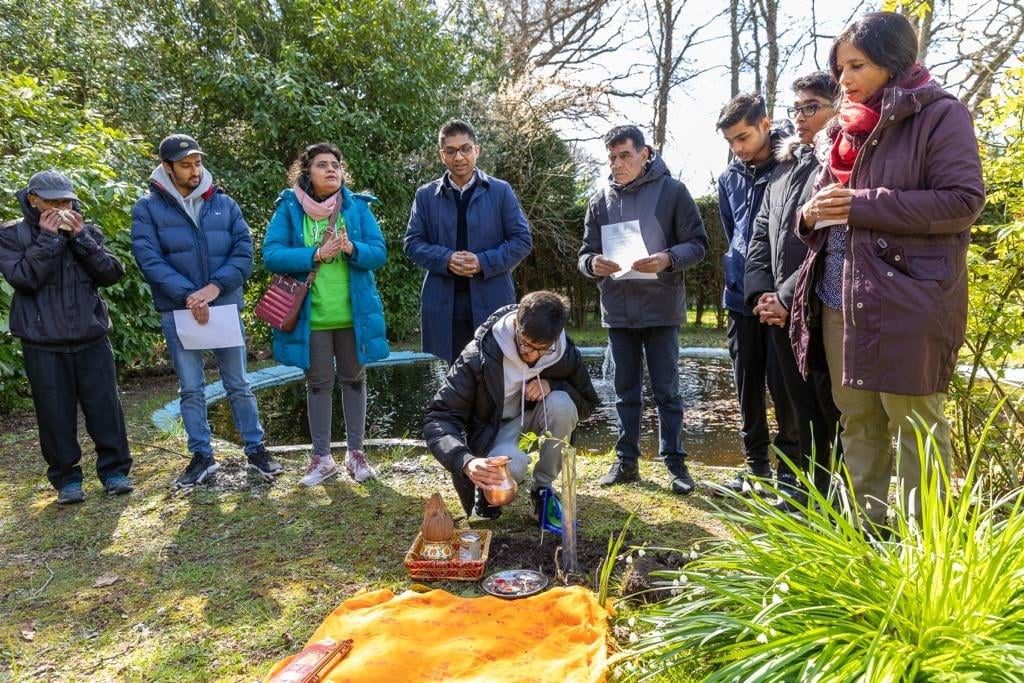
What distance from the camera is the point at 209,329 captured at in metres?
3.63

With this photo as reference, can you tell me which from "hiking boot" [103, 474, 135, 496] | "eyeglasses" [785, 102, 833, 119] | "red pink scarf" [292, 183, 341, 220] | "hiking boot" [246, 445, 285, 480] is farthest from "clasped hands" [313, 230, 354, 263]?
"eyeglasses" [785, 102, 833, 119]

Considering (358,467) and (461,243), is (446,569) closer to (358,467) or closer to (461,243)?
(358,467)

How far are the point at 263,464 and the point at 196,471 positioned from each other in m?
0.34

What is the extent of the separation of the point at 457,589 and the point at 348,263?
1.84 m

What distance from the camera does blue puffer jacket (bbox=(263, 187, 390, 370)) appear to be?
3.61 meters

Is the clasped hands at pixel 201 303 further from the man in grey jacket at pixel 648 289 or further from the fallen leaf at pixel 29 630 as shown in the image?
the man in grey jacket at pixel 648 289

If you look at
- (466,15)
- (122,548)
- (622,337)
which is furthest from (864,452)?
(466,15)

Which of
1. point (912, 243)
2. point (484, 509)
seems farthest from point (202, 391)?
point (912, 243)

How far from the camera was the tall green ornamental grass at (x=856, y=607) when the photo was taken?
143 centimetres

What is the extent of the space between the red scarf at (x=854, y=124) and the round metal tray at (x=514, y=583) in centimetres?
170

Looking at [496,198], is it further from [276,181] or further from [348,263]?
[276,181]

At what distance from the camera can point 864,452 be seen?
2.45 m

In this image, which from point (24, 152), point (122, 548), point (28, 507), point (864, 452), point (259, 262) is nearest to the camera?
point (864, 452)

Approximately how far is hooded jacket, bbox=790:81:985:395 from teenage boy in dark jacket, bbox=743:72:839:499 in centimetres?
60
